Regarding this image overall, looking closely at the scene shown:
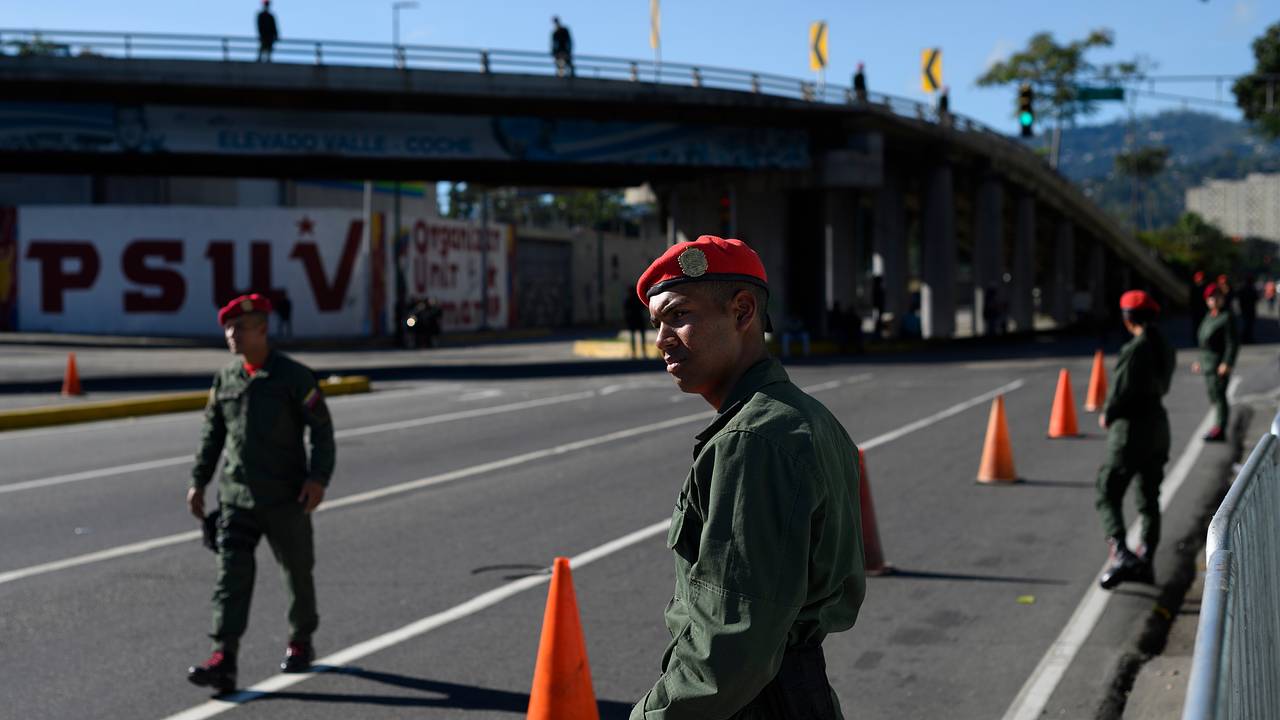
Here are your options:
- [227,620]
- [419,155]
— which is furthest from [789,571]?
[419,155]

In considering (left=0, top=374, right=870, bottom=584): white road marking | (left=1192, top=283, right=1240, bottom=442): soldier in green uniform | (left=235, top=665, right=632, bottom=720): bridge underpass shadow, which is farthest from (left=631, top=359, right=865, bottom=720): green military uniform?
(left=1192, top=283, right=1240, bottom=442): soldier in green uniform

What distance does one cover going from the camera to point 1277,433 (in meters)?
5.52

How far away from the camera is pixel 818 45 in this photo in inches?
1647

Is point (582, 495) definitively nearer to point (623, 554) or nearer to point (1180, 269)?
point (623, 554)

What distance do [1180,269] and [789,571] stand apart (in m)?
109

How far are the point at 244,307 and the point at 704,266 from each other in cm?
443

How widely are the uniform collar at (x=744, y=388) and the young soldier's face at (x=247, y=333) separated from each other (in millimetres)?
4349

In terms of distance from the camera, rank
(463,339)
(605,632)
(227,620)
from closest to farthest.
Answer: (227,620) < (605,632) < (463,339)

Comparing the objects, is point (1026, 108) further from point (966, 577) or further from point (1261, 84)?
point (1261, 84)

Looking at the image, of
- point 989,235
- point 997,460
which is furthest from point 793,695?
point 989,235

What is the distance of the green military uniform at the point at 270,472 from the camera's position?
6.69 m

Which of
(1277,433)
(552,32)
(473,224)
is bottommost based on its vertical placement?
(1277,433)

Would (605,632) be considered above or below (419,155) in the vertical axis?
below

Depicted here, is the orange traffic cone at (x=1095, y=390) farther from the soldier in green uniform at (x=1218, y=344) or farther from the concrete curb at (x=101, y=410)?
the concrete curb at (x=101, y=410)
